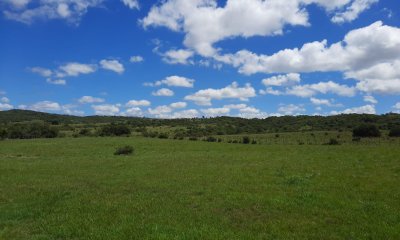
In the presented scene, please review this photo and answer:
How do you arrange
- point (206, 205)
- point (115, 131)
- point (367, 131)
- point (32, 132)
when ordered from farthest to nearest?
point (115, 131) → point (32, 132) → point (367, 131) → point (206, 205)

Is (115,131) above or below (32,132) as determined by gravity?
above

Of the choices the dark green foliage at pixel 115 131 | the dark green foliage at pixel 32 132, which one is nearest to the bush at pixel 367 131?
the dark green foliage at pixel 115 131

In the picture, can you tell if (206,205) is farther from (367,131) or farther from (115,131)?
(115,131)

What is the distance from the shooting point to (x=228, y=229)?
11.2 metres

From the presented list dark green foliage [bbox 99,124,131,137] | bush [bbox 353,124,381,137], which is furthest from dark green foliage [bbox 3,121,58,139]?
bush [bbox 353,124,381,137]

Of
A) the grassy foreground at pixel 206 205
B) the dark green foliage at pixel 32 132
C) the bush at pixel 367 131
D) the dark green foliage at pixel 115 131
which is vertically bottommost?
the grassy foreground at pixel 206 205

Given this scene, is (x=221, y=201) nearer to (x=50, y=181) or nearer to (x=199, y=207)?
(x=199, y=207)

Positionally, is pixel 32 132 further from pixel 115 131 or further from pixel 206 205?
pixel 206 205

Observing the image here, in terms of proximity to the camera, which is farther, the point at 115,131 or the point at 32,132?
the point at 115,131

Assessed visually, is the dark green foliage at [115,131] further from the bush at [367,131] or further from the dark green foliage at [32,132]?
the bush at [367,131]

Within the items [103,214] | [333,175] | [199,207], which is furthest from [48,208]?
[333,175]

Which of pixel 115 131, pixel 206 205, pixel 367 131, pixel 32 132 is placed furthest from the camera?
pixel 115 131

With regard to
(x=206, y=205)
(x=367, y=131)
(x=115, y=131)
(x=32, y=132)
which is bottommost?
(x=206, y=205)

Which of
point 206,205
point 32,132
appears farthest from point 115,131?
point 206,205
